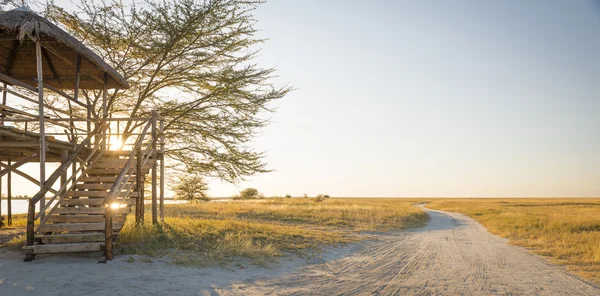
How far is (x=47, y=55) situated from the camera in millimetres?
15156

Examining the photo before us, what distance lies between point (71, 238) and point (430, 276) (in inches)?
327

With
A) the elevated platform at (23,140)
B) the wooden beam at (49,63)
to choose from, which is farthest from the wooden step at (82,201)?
the wooden beam at (49,63)

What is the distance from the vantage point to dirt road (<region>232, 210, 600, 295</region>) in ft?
28.9

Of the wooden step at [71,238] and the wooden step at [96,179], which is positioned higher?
the wooden step at [96,179]

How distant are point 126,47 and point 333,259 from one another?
11.7 m

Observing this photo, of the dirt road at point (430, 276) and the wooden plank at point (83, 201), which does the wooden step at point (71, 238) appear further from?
the dirt road at point (430, 276)

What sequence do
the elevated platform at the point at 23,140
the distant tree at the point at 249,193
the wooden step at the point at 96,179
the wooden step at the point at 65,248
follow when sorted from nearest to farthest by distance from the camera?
1. the wooden step at the point at 65,248
2. the elevated platform at the point at 23,140
3. the wooden step at the point at 96,179
4. the distant tree at the point at 249,193

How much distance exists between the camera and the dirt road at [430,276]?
8805 mm

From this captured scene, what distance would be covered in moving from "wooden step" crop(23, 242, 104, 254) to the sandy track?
0.23 metres

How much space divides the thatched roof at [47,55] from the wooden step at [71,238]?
4.92 m

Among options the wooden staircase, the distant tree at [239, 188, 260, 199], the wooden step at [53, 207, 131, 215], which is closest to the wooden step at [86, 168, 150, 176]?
the wooden staircase

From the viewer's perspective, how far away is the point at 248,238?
13250mm

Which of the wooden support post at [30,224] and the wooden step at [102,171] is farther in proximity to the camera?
the wooden step at [102,171]

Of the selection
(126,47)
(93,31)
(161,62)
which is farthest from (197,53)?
(93,31)
